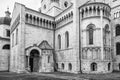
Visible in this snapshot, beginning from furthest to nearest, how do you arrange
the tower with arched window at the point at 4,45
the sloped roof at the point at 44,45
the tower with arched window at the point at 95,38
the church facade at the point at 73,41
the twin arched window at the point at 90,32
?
the tower with arched window at the point at 4,45
the sloped roof at the point at 44,45
the twin arched window at the point at 90,32
the church facade at the point at 73,41
the tower with arched window at the point at 95,38

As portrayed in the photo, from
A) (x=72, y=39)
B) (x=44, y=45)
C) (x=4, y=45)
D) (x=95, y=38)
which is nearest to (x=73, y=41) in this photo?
(x=72, y=39)

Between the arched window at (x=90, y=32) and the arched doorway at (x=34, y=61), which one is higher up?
the arched window at (x=90, y=32)

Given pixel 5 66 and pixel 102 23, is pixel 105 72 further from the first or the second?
pixel 5 66

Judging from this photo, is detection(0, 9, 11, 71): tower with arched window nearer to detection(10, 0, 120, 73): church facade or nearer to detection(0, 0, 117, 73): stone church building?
detection(0, 0, 117, 73): stone church building

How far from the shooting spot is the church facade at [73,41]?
76.4ft

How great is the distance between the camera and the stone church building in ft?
76.7

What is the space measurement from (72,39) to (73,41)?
0.69 metres

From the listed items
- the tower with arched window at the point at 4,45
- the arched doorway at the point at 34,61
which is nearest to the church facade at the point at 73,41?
the arched doorway at the point at 34,61

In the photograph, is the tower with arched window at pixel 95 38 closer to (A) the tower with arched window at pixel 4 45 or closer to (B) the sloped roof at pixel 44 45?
(B) the sloped roof at pixel 44 45

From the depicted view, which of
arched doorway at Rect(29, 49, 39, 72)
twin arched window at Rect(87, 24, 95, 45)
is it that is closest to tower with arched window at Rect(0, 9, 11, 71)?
arched doorway at Rect(29, 49, 39, 72)

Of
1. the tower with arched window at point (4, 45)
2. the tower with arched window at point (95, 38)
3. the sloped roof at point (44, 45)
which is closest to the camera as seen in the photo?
the tower with arched window at point (95, 38)

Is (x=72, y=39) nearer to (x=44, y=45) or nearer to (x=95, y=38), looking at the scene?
(x=95, y=38)

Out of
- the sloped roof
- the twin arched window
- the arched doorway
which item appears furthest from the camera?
the sloped roof

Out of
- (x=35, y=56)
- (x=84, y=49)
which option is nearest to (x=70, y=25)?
(x=84, y=49)
